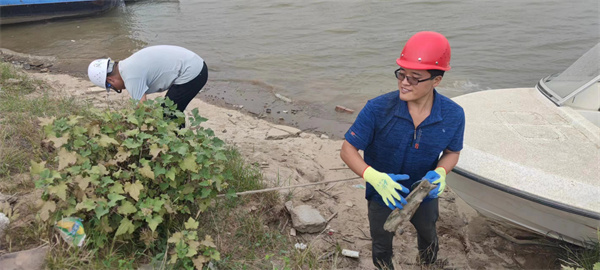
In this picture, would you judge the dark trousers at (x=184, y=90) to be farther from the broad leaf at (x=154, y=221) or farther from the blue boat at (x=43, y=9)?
the blue boat at (x=43, y=9)

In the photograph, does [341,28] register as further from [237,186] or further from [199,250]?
[199,250]

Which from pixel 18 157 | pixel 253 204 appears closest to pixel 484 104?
pixel 253 204

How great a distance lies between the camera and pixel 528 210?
3055 mm

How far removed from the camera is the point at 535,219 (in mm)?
3088

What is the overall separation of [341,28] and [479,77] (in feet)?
13.8

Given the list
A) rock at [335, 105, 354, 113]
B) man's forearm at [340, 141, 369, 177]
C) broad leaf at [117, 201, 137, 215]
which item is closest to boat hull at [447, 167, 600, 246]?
man's forearm at [340, 141, 369, 177]

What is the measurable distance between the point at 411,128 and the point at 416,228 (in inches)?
33.8

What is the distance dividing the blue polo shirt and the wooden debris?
0.20 metres

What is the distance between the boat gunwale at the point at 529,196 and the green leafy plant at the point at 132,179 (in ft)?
6.08

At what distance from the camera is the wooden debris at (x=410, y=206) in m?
2.31

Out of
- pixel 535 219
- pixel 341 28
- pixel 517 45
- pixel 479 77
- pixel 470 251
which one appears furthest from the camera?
pixel 341 28

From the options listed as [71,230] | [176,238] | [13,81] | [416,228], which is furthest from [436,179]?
[13,81]

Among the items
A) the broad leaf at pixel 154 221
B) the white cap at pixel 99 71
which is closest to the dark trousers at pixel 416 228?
the broad leaf at pixel 154 221

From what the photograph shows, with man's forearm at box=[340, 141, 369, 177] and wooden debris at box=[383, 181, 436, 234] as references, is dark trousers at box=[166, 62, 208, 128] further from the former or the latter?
wooden debris at box=[383, 181, 436, 234]
